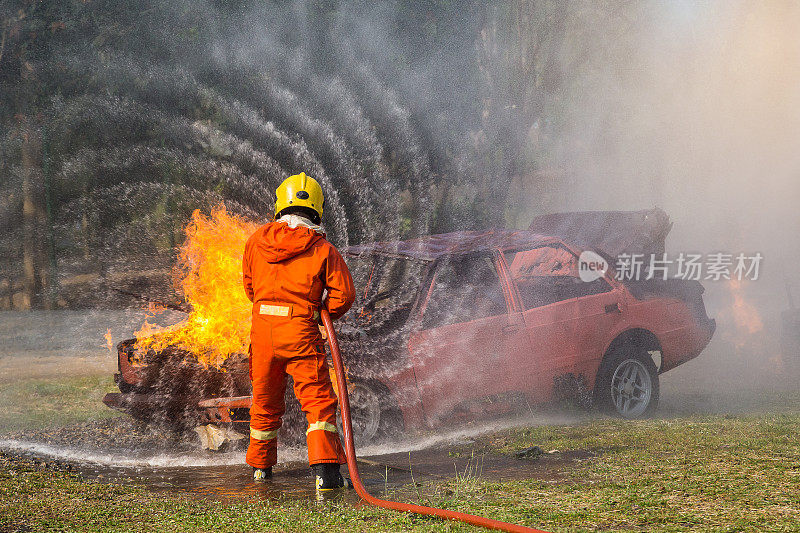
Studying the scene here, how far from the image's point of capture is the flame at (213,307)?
5.43 meters

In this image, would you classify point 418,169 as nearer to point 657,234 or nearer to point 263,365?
point 657,234

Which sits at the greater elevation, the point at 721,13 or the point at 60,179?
the point at 721,13

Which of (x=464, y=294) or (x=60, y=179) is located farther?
(x=60, y=179)

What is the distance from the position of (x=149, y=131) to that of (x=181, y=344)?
7.86 meters

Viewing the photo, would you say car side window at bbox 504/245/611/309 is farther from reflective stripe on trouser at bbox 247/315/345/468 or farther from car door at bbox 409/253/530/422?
reflective stripe on trouser at bbox 247/315/345/468

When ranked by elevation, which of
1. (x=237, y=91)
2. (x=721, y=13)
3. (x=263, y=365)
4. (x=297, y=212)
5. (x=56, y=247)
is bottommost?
(x=263, y=365)

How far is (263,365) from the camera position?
4551mm

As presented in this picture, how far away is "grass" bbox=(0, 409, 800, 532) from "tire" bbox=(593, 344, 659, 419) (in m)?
1.63

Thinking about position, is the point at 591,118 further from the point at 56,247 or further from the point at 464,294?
the point at 56,247

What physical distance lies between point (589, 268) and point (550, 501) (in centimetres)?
362

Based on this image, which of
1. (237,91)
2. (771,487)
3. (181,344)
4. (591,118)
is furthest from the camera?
(591,118)

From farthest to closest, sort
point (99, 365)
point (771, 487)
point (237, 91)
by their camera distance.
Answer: point (237, 91) → point (99, 365) → point (771, 487)

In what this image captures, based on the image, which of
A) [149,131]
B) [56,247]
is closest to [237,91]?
[149,131]

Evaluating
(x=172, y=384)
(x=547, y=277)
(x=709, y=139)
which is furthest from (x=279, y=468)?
(x=709, y=139)
